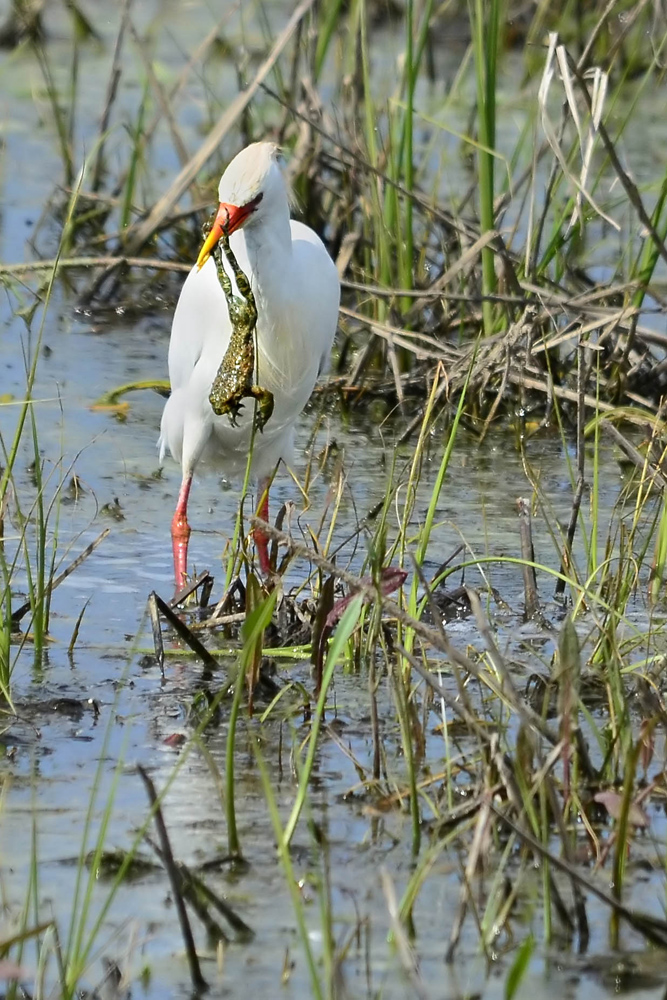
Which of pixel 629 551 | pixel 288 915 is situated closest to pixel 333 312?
pixel 629 551

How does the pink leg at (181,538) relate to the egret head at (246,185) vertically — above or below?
below

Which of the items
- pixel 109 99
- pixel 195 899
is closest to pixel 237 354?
pixel 195 899

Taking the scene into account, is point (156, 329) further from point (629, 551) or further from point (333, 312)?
point (629, 551)

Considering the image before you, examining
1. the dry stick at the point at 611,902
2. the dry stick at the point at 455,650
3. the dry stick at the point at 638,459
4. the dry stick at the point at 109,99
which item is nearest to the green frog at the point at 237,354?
the dry stick at the point at 638,459

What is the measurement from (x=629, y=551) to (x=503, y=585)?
75 centimetres

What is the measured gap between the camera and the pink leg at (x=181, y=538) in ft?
13.1

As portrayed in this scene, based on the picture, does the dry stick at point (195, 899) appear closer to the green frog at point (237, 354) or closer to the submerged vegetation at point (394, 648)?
the submerged vegetation at point (394, 648)

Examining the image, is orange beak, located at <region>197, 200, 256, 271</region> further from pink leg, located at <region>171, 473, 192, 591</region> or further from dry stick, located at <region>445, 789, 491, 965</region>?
dry stick, located at <region>445, 789, 491, 965</region>

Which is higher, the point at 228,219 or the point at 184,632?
the point at 228,219

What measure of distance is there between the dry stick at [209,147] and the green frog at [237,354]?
3.07ft

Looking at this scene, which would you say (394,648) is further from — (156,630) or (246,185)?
(246,185)

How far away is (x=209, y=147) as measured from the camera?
4906mm

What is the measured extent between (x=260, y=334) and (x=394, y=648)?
4.37 ft

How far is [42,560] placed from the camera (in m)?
3.09
